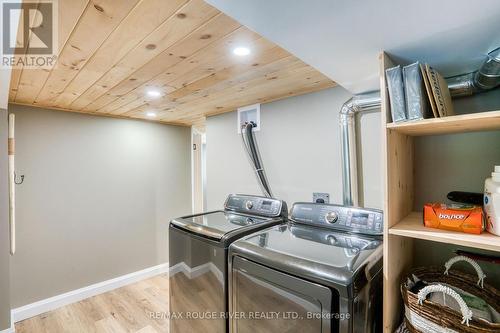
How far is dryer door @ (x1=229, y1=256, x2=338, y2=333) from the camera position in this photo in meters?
0.97

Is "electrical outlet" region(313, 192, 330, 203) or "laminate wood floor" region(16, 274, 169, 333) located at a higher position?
"electrical outlet" region(313, 192, 330, 203)

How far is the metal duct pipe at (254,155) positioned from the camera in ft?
7.45

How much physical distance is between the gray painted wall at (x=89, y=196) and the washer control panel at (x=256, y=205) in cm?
166

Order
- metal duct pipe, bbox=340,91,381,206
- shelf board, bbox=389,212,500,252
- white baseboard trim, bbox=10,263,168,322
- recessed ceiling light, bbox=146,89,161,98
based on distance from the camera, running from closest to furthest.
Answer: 1. shelf board, bbox=389,212,500,252
2. metal duct pipe, bbox=340,91,381,206
3. recessed ceiling light, bbox=146,89,161,98
4. white baseboard trim, bbox=10,263,168,322

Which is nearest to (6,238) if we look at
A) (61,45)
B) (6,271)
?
(6,271)

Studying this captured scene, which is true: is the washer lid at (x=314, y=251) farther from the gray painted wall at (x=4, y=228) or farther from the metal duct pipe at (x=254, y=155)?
the gray painted wall at (x=4, y=228)

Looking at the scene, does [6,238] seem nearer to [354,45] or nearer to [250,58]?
[250,58]

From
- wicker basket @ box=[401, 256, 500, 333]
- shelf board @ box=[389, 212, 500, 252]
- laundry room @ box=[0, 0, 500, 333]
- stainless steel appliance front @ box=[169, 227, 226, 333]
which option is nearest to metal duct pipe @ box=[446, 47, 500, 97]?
laundry room @ box=[0, 0, 500, 333]

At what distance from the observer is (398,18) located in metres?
0.79

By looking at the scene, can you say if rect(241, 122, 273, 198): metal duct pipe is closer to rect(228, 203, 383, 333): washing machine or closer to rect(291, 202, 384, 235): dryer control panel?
rect(291, 202, 384, 235): dryer control panel

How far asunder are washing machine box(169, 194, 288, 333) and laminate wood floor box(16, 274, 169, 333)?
888mm

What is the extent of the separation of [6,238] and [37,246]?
1.63 feet

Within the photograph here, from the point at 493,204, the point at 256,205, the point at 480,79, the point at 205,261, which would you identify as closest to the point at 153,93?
the point at 256,205

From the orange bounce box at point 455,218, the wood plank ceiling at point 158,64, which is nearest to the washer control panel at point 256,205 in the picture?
the wood plank ceiling at point 158,64
